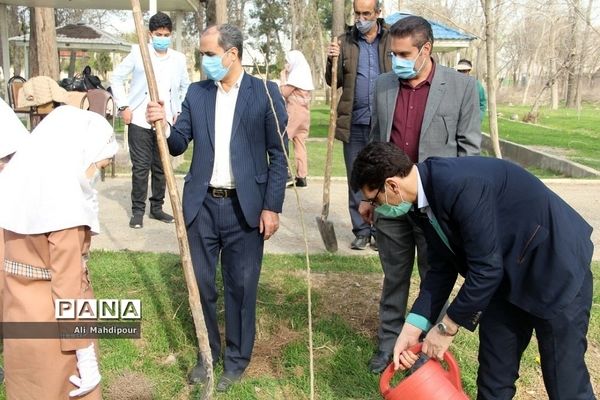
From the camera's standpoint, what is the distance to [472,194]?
7.40ft

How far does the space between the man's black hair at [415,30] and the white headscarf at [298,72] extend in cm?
549

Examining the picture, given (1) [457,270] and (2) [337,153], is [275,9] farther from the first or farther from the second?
(1) [457,270]

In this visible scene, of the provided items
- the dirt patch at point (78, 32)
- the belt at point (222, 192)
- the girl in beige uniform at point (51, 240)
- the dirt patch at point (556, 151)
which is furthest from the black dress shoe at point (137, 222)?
the dirt patch at point (78, 32)

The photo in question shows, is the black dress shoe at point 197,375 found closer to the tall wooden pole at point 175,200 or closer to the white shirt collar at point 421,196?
the tall wooden pole at point 175,200

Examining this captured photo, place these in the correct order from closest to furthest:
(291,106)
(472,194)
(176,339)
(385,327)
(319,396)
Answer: (472,194) < (319,396) < (385,327) < (176,339) < (291,106)

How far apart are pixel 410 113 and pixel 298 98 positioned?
555 cm

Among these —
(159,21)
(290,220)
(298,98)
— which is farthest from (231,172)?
(298,98)

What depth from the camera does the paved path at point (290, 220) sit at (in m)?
5.96

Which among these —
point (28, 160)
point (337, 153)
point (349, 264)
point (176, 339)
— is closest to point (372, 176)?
point (28, 160)

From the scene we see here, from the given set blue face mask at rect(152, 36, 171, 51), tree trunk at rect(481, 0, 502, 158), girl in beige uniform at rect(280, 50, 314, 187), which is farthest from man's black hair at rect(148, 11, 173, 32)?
tree trunk at rect(481, 0, 502, 158)

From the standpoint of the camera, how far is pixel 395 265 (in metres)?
3.65

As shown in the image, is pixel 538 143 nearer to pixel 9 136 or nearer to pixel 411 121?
pixel 411 121

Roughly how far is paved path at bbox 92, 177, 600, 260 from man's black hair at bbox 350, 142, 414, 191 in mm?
3430

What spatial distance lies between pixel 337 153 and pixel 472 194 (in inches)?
447
